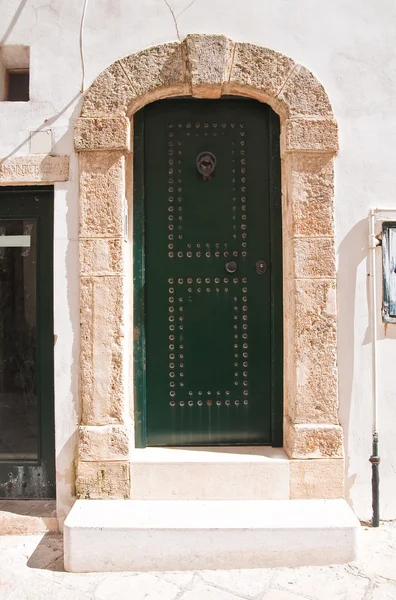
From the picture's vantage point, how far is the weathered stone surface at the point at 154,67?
11.0 ft

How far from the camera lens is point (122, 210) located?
3.36 metres

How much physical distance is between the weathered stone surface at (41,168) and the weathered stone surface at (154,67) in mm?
728

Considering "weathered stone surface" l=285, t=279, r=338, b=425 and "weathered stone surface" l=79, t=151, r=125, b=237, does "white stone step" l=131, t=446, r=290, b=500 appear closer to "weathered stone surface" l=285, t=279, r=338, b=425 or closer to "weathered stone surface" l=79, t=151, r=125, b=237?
"weathered stone surface" l=285, t=279, r=338, b=425

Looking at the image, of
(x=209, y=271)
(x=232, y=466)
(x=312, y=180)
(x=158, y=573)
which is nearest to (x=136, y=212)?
(x=209, y=271)

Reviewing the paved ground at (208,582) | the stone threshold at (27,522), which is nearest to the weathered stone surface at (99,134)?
the stone threshold at (27,522)

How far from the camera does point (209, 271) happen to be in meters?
3.60

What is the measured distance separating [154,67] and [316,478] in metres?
3.02

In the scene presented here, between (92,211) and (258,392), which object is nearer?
(92,211)

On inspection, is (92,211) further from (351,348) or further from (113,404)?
(351,348)

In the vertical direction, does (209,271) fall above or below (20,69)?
below

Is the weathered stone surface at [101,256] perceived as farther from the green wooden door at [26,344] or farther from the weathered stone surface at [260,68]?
the weathered stone surface at [260,68]

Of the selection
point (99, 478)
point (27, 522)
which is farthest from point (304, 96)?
point (27, 522)

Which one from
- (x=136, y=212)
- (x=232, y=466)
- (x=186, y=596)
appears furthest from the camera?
(x=136, y=212)

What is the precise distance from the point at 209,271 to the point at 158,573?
6.57ft
